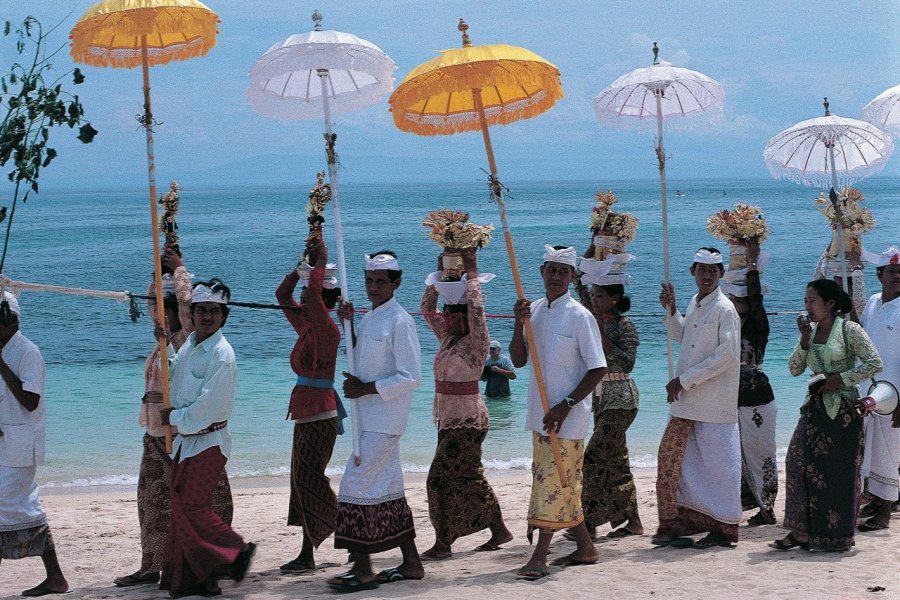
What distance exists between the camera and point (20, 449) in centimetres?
697

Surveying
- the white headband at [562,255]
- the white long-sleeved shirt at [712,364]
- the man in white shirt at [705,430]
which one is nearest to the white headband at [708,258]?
the man in white shirt at [705,430]

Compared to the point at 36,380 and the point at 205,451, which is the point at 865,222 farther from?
the point at 36,380

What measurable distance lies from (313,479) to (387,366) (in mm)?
1038

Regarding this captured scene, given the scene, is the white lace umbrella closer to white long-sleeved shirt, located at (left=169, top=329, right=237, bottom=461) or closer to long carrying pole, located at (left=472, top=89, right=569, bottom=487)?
long carrying pole, located at (left=472, top=89, right=569, bottom=487)

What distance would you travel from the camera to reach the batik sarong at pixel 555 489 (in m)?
6.89

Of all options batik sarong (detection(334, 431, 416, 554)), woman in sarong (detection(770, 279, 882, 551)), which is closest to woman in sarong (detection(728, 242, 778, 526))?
woman in sarong (detection(770, 279, 882, 551))

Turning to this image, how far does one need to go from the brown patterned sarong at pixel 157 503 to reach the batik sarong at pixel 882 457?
176 inches

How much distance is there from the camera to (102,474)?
1341 cm

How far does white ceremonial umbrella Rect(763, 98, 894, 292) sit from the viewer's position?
8805 millimetres

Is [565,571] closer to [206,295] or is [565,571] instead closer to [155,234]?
[206,295]

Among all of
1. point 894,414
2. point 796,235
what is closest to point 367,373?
point 894,414

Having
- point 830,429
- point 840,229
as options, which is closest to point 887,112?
point 840,229

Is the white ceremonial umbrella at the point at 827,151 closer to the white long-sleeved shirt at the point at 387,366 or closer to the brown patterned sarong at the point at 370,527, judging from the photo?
the white long-sleeved shirt at the point at 387,366

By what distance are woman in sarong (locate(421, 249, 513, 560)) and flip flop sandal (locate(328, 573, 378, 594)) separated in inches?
35.4
